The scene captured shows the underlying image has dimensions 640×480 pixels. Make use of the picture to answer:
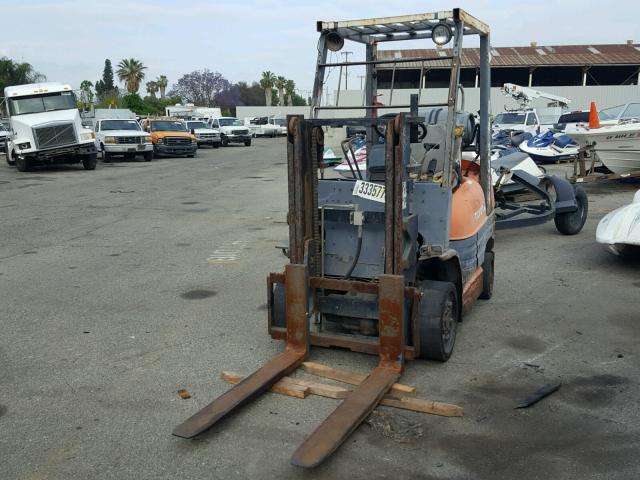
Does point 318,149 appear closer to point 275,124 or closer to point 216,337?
point 216,337

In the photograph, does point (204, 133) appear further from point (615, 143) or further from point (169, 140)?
point (615, 143)

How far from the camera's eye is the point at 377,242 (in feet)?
17.1

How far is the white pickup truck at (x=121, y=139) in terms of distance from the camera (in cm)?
2725

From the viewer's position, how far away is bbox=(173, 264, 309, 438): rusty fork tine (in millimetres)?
4078

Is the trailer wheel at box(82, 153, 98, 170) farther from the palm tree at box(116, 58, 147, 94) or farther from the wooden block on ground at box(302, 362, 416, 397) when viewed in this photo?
the palm tree at box(116, 58, 147, 94)

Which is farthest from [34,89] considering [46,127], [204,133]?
[204,133]

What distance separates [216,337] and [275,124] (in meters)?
54.6

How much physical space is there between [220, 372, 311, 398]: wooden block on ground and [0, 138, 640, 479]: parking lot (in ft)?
0.25

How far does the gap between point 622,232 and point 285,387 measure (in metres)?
5.31

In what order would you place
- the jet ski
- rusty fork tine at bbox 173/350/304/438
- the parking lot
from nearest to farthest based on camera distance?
the parking lot
rusty fork tine at bbox 173/350/304/438
the jet ski

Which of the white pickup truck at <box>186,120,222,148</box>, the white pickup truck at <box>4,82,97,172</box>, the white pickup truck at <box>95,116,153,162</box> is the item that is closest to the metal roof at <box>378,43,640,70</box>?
the white pickup truck at <box>186,120,222,148</box>

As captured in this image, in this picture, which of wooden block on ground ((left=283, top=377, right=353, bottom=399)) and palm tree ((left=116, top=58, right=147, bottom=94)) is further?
palm tree ((left=116, top=58, right=147, bottom=94))

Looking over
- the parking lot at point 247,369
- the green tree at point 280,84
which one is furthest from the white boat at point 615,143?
the green tree at point 280,84

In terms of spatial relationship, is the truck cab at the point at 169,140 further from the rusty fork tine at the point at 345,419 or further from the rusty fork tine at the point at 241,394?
the rusty fork tine at the point at 345,419
